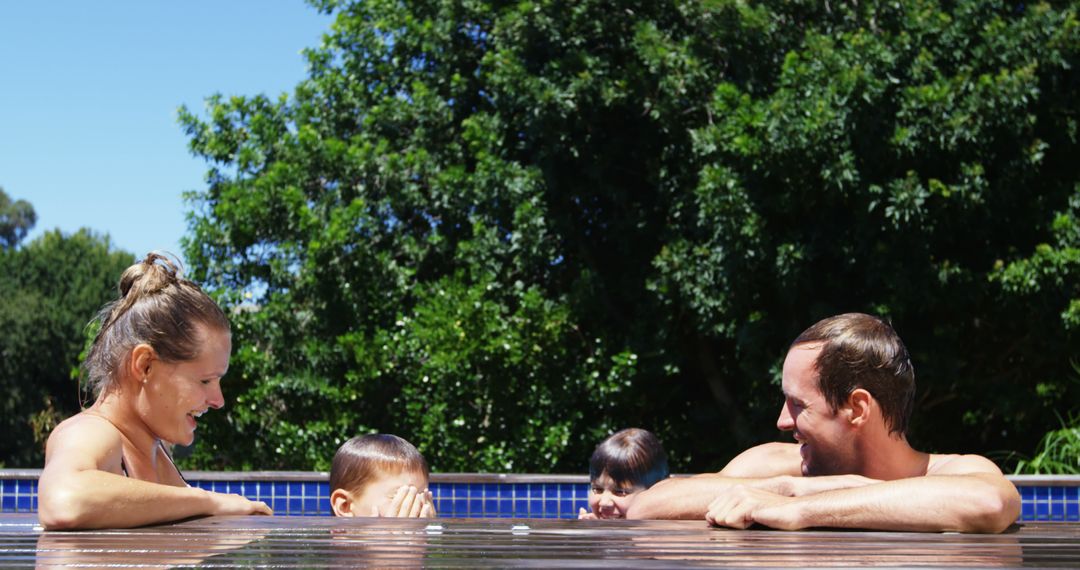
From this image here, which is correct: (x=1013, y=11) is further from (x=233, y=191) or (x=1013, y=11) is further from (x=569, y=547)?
(x=569, y=547)

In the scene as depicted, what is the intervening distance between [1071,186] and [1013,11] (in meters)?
1.57

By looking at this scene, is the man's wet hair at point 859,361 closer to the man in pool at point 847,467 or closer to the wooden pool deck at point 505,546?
the man in pool at point 847,467

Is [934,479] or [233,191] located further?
[233,191]

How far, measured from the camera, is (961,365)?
996cm

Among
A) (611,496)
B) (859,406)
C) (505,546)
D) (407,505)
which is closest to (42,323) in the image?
(611,496)

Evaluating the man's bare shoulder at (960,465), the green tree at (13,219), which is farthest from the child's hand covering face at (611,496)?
the green tree at (13,219)

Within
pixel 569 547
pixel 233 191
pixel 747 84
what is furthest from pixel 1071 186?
pixel 569 547

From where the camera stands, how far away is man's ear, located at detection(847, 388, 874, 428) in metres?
2.80

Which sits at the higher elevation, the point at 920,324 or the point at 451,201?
the point at 451,201

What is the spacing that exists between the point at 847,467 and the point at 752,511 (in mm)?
589

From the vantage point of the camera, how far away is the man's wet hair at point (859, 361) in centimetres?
279

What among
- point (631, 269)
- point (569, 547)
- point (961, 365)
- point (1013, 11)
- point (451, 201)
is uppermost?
point (1013, 11)

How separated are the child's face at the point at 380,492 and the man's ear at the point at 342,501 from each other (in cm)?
2

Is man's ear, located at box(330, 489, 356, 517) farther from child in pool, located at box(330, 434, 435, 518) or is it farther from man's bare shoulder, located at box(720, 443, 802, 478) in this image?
man's bare shoulder, located at box(720, 443, 802, 478)
